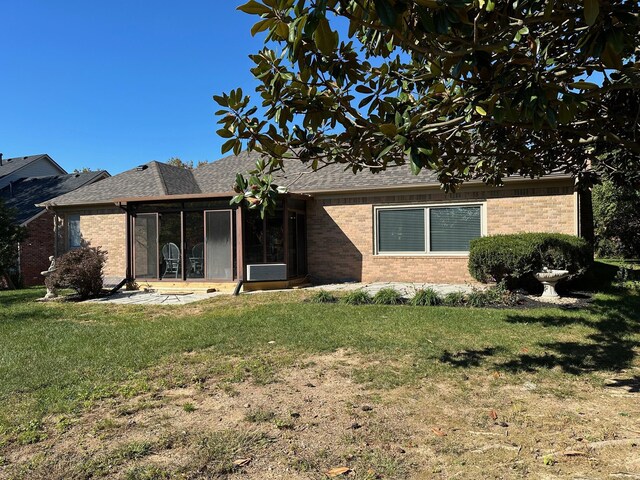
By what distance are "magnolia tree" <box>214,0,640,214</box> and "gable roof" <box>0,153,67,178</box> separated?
30.3 meters

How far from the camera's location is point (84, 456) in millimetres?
3232

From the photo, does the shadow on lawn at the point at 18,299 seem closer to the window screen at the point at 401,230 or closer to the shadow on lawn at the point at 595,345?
the window screen at the point at 401,230

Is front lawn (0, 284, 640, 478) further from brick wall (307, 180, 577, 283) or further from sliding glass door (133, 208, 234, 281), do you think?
sliding glass door (133, 208, 234, 281)

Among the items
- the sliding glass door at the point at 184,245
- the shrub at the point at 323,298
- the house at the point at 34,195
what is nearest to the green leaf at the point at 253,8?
the shrub at the point at 323,298

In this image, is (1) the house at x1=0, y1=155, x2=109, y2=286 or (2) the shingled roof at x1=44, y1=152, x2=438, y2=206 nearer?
(2) the shingled roof at x1=44, y1=152, x2=438, y2=206

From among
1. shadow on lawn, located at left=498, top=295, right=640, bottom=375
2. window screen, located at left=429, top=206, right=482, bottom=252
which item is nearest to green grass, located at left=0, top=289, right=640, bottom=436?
shadow on lawn, located at left=498, top=295, right=640, bottom=375

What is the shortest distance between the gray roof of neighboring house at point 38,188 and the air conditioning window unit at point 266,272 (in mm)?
14974

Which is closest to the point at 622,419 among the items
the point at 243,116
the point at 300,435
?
the point at 300,435

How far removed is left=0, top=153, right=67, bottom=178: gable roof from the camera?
93.1ft

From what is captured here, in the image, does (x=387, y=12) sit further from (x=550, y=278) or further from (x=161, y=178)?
(x=161, y=178)

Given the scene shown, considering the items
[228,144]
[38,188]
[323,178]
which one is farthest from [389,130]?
[38,188]

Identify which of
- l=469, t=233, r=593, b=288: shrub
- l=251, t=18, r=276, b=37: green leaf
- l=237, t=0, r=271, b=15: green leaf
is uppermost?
l=237, t=0, r=271, b=15: green leaf

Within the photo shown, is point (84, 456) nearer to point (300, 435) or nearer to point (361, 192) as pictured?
point (300, 435)

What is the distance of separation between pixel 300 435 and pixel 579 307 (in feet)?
24.7
